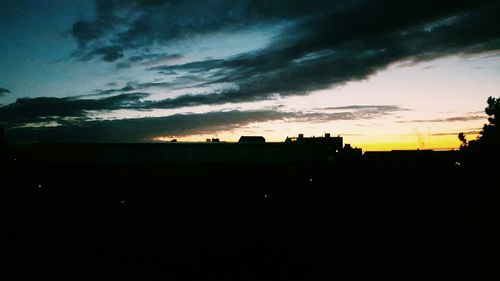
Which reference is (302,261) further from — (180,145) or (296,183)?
(180,145)

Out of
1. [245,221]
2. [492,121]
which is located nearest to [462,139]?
[492,121]

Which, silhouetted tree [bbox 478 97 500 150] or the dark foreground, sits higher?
silhouetted tree [bbox 478 97 500 150]

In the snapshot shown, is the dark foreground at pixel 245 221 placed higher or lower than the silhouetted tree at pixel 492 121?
lower

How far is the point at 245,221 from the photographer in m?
23.8

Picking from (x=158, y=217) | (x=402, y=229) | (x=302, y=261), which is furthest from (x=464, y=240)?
(x=158, y=217)

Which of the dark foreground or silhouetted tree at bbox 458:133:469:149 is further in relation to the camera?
silhouetted tree at bbox 458:133:469:149

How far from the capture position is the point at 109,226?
22.7 m

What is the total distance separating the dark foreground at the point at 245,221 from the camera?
600 inches

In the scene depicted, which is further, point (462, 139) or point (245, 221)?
point (462, 139)

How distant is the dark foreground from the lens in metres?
15.2

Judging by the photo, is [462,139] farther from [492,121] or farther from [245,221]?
[245,221]

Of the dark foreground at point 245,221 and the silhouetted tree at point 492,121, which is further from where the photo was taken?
the silhouetted tree at point 492,121

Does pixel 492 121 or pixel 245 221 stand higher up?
pixel 492 121

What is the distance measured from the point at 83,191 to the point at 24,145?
1507cm
